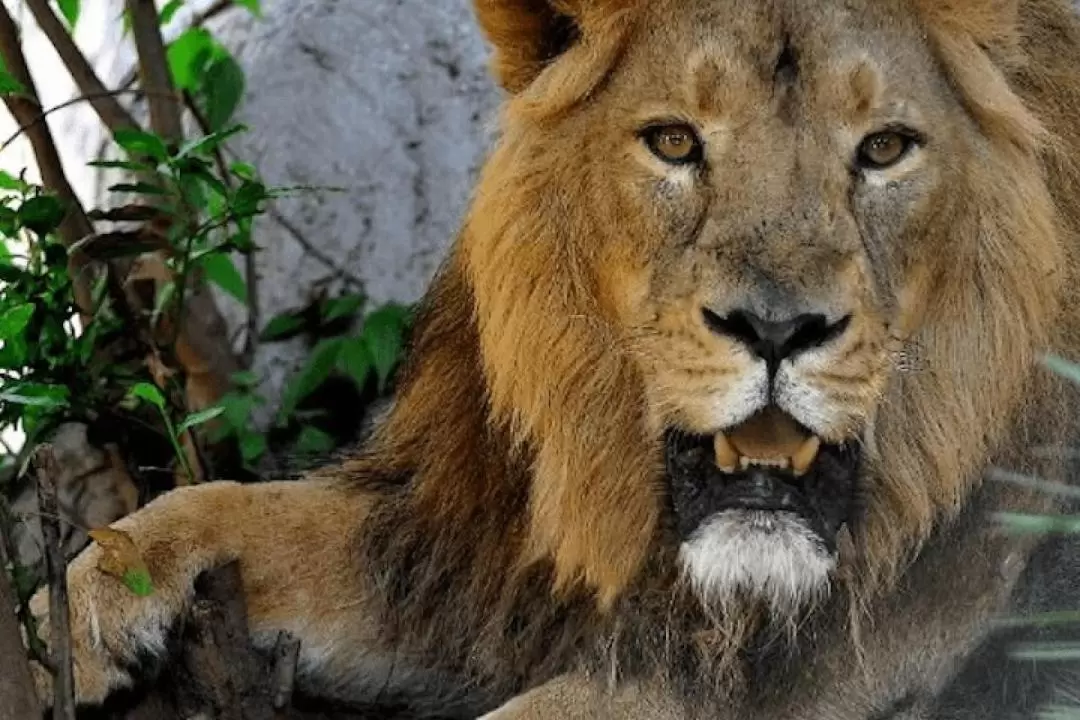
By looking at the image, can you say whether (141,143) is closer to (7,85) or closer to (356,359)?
(7,85)

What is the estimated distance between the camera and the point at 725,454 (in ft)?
10.0

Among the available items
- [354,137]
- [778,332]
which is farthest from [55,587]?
[354,137]

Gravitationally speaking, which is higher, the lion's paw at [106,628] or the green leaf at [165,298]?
the green leaf at [165,298]

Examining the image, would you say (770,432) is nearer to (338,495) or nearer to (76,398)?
(338,495)

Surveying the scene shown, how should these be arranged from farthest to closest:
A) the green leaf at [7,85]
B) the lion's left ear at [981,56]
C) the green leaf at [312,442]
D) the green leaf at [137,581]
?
the green leaf at [312,442] < the green leaf at [7,85] < the green leaf at [137,581] < the lion's left ear at [981,56]

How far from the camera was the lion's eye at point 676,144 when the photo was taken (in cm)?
314

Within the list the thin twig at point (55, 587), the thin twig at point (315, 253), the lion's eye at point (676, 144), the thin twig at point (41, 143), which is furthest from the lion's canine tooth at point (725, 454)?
the thin twig at point (315, 253)

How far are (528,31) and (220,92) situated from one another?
5.55 ft

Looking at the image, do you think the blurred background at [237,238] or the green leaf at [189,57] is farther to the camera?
the green leaf at [189,57]

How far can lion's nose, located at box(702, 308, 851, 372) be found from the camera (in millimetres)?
2861

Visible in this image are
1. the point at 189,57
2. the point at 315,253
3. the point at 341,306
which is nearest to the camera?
the point at 189,57

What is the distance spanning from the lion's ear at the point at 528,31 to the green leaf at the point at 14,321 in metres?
1.10

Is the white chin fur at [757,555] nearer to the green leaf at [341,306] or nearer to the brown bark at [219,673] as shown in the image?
the brown bark at [219,673]

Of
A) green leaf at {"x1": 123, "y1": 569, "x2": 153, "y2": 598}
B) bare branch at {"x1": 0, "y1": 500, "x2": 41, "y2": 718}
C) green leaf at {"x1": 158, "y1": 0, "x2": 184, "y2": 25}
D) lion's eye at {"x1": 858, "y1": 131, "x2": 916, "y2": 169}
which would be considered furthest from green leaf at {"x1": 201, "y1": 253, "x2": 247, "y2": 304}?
lion's eye at {"x1": 858, "y1": 131, "x2": 916, "y2": 169}
